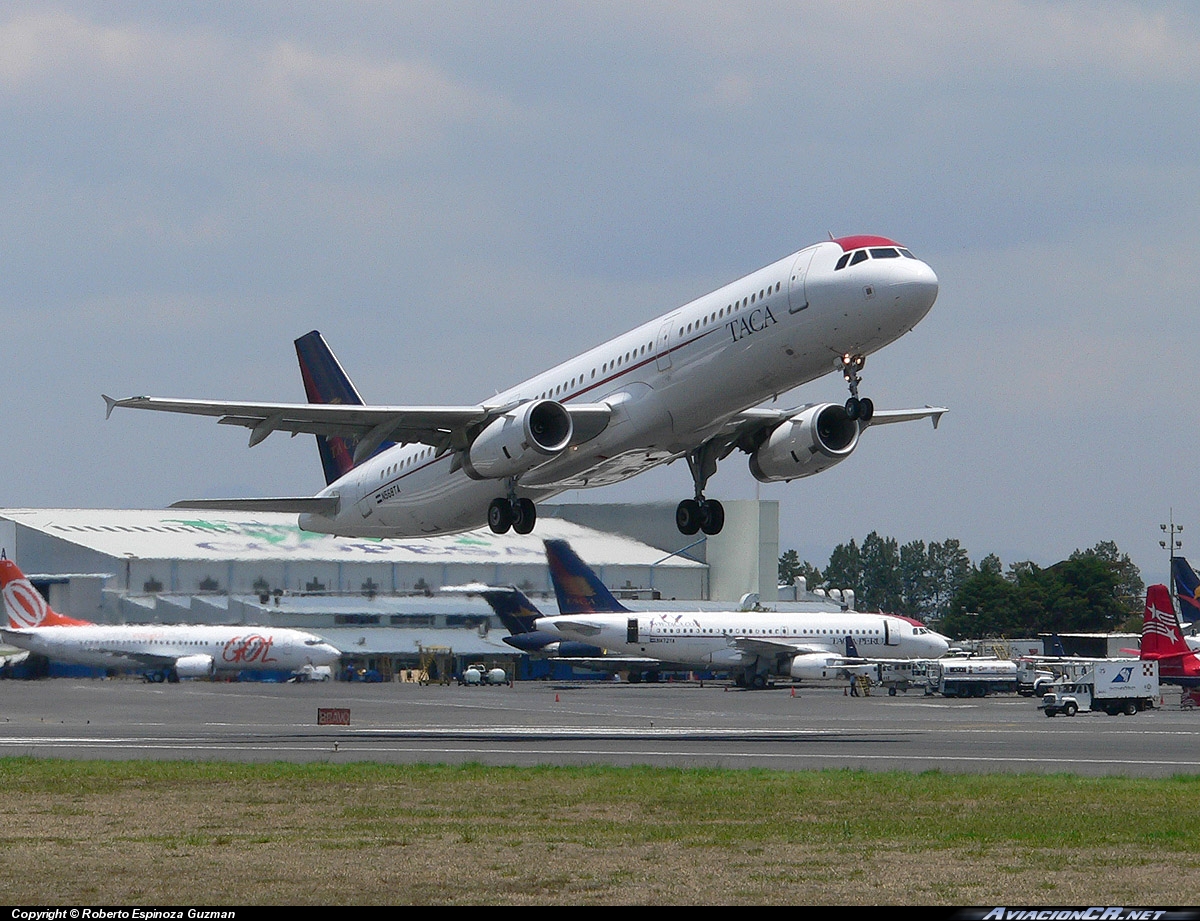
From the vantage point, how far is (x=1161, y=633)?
72.0 meters

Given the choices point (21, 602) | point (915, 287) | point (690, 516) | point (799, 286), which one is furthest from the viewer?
point (21, 602)

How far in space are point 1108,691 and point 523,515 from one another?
86.7 ft

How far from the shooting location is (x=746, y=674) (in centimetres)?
8988

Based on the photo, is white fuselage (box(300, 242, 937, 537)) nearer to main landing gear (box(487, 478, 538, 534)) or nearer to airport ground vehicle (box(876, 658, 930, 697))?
main landing gear (box(487, 478, 538, 534))

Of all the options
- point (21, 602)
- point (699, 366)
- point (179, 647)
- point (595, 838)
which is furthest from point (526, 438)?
point (21, 602)

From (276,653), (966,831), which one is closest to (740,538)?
(276,653)

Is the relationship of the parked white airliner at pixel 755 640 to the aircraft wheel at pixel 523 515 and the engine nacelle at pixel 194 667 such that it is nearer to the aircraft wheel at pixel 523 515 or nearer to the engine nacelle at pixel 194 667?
the engine nacelle at pixel 194 667

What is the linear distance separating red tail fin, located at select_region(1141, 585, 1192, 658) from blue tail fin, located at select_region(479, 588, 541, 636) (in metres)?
40.1

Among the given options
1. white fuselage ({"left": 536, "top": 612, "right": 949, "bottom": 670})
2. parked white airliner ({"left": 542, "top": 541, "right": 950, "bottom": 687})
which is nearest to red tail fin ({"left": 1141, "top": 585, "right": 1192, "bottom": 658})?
parked white airliner ({"left": 542, "top": 541, "right": 950, "bottom": 687})

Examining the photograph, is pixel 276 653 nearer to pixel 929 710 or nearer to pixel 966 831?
pixel 929 710

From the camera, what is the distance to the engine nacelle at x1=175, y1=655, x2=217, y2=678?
314 feet

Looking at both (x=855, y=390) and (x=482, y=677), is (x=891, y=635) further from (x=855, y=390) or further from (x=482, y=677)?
(x=855, y=390)

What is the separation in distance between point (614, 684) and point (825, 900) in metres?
81.1

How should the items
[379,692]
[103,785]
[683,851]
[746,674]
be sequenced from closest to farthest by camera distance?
[683,851] → [103,785] → [379,692] → [746,674]
